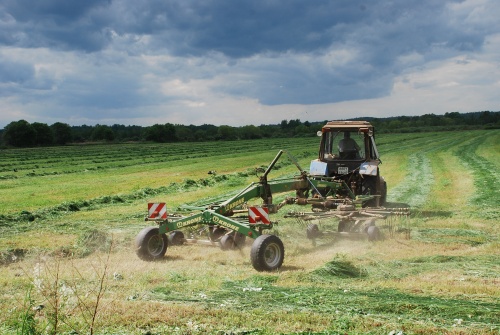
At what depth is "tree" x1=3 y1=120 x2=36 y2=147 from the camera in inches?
3479

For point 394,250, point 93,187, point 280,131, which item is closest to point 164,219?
point 394,250

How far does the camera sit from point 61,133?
9569 centimetres

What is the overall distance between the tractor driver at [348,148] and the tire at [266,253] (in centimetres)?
637

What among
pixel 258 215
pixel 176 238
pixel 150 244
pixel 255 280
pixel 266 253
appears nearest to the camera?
pixel 255 280

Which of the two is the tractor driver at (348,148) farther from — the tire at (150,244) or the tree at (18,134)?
the tree at (18,134)

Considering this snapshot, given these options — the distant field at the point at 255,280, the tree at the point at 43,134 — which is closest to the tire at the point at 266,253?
the distant field at the point at 255,280

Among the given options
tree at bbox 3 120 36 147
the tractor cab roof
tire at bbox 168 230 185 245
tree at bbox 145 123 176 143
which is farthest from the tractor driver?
tree at bbox 145 123 176 143

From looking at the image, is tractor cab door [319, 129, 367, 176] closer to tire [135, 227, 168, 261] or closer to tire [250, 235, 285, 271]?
tire [250, 235, 285, 271]

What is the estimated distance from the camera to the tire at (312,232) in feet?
38.7

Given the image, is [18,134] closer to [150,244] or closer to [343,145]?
[343,145]

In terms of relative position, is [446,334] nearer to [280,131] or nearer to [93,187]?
[93,187]

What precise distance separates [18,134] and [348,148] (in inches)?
3342

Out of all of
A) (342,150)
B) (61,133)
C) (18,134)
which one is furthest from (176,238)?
(61,133)

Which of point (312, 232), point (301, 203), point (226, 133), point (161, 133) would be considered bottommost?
point (312, 232)
